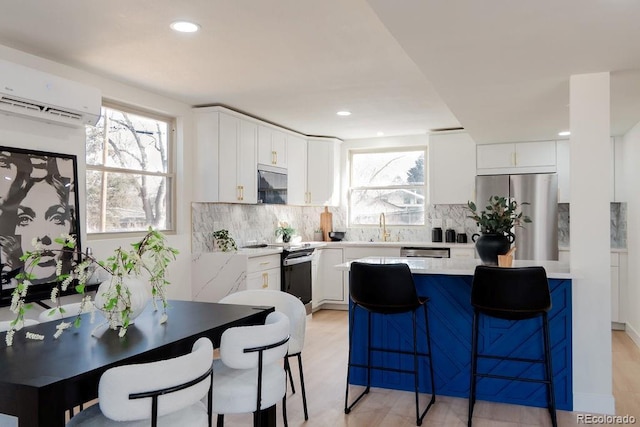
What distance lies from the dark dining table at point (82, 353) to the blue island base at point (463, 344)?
134 cm

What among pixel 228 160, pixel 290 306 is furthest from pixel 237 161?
pixel 290 306

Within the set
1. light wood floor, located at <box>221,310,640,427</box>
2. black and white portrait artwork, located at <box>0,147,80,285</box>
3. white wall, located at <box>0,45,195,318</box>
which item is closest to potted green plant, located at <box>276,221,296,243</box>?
white wall, located at <box>0,45,195,318</box>

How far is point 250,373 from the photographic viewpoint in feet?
7.92

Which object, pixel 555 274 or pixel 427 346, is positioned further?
pixel 427 346

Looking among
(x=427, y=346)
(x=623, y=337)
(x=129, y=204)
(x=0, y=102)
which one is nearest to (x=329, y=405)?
(x=427, y=346)

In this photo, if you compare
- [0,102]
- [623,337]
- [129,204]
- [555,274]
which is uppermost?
[0,102]

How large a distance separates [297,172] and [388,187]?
1.41 metres

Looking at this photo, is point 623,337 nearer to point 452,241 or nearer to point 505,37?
point 452,241

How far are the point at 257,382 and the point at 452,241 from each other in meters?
4.86

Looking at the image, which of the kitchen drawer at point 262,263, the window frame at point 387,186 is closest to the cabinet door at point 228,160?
the kitchen drawer at point 262,263

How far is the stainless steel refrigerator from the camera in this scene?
5773 millimetres

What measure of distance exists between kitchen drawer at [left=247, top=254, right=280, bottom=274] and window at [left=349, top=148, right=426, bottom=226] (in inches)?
85.8

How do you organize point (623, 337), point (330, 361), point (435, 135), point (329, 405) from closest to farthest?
point (329, 405) < point (330, 361) < point (623, 337) < point (435, 135)

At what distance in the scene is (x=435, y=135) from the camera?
21.7 ft
